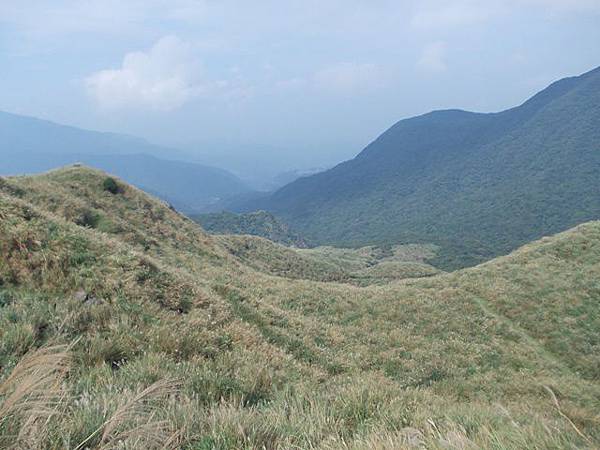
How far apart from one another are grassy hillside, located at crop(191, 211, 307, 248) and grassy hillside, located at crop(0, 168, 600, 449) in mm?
147431

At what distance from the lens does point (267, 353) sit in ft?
29.1

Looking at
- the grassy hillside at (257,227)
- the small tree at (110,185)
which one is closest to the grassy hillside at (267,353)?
the small tree at (110,185)

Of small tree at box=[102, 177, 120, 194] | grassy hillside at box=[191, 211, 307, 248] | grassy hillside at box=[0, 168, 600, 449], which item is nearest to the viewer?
grassy hillside at box=[0, 168, 600, 449]

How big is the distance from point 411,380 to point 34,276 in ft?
32.5

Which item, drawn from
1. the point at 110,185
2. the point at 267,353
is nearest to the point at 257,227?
the point at 110,185

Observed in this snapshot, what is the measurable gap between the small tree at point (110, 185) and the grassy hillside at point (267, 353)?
8665 millimetres

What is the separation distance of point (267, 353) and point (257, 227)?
173476 millimetres

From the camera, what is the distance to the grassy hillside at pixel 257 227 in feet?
579

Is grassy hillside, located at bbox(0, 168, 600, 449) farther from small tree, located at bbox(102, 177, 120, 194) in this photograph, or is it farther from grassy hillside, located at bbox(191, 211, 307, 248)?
grassy hillside, located at bbox(191, 211, 307, 248)

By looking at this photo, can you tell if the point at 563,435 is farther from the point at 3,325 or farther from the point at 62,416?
the point at 3,325

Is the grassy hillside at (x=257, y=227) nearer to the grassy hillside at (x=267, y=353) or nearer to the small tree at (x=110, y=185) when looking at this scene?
the small tree at (x=110, y=185)

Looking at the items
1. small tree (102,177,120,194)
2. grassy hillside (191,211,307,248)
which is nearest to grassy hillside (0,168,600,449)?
small tree (102,177,120,194)

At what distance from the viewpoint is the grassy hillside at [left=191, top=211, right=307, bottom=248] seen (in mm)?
176625

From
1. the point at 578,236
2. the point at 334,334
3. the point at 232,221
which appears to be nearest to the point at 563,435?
the point at 334,334
